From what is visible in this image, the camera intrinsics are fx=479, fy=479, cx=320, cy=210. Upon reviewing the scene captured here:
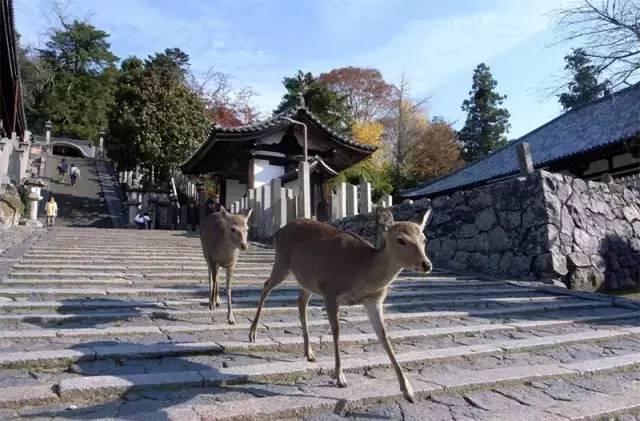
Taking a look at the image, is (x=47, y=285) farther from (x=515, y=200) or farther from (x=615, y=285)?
(x=615, y=285)

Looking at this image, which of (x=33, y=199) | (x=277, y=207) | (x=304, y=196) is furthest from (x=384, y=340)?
(x=33, y=199)

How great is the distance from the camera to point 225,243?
614cm

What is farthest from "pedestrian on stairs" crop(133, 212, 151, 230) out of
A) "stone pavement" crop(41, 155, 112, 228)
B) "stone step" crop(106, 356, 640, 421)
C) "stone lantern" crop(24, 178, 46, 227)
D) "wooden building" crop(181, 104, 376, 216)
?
"stone step" crop(106, 356, 640, 421)

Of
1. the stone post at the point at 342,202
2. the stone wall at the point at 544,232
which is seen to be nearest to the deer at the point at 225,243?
the stone wall at the point at 544,232

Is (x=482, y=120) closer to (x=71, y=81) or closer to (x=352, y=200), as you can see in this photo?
(x=352, y=200)

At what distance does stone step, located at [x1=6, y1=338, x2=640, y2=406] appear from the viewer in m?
3.53

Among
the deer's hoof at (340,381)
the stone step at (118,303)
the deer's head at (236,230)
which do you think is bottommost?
the deer's hoof at (340,381)

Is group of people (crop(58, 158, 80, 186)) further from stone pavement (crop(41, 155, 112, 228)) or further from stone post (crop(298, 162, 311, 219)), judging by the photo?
stone post (crop(298, 162, 311, 219))

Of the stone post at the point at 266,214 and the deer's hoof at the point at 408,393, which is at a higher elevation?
the stone post at the point at 266,214

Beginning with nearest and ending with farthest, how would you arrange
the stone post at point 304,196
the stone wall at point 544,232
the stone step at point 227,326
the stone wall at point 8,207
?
1. the stone step at point 227,326
2. the stone wall at point 544,232
3. the stone post at point 304,196
4. the stone wall at point 8,207

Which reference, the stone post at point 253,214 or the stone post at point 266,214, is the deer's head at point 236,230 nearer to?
the stone post at point 266,214

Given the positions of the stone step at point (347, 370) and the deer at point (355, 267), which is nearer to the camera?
the stone step at point (347, 370)

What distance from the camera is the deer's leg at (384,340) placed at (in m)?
3.65

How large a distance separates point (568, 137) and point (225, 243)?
16284mm
